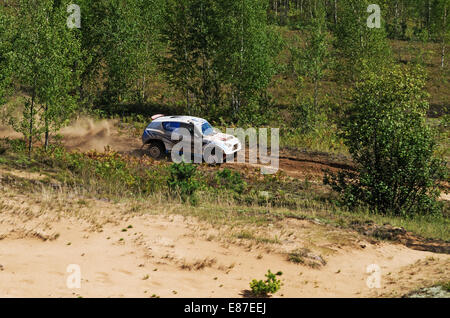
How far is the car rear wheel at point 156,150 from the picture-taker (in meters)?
21.1

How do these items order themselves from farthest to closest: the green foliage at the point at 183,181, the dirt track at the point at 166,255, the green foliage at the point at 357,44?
the green foliage at the point at 357,44, the green foliage at the point at 183,181, the dirt track at the point at 166,255

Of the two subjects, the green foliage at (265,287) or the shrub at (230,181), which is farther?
the shrub at (230,181)

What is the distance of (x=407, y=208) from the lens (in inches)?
627

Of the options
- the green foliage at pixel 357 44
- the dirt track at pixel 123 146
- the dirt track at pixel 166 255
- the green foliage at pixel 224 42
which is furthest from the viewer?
the green foliage at pixel 357 44

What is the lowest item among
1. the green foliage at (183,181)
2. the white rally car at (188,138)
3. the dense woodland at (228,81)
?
the green foliage at (183,181)

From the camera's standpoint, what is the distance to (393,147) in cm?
1561

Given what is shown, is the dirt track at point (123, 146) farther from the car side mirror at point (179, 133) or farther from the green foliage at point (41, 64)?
the green foliage at point (41, 64)

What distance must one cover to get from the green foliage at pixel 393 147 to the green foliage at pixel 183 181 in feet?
16.8

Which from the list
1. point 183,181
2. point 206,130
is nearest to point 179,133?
point 206,130

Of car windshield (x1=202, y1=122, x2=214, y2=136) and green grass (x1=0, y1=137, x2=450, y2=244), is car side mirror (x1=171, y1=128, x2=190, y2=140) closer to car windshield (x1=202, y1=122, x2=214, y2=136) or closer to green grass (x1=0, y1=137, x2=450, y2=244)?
car windshield (x1=202, y1=122, x2=214, y2=136)

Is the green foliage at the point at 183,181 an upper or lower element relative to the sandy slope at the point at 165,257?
upper

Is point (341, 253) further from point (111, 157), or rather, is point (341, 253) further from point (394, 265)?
point (111, 157)

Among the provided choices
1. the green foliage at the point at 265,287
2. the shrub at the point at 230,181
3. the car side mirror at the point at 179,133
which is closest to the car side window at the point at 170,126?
the car side mirror at the point at 179,133

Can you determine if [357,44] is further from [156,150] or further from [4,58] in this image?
[4,58]
